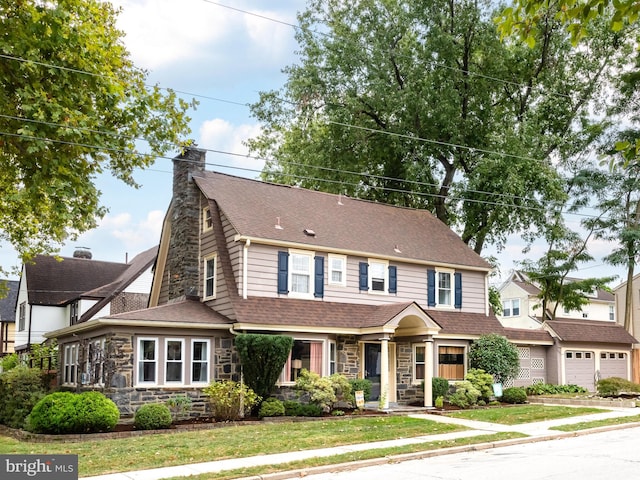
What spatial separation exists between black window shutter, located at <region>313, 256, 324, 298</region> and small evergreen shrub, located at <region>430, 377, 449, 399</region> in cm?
514

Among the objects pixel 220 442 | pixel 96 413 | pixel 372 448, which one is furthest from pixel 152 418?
pixel 372 448

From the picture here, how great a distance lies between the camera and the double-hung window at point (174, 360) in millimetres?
21252

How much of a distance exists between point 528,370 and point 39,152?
22522 millimetres

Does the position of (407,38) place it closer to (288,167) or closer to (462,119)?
(462,119)

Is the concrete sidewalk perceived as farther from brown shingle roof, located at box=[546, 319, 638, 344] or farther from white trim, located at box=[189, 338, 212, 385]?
brown shingle roof, located at box=[546, 319, 638, 344]

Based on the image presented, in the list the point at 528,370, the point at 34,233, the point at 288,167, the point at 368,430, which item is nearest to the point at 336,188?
the point at 288,167

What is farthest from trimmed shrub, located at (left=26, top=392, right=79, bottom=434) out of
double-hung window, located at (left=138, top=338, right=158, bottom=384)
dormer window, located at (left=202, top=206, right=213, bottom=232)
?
dormer window, located at (left=202, top=206, right=213, bottom=232)

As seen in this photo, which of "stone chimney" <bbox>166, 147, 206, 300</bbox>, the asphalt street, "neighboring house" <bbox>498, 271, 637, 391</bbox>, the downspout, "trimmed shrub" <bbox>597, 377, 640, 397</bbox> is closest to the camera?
the asphalt street

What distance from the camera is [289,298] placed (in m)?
23.9

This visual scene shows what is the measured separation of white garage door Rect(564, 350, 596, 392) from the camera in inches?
1242

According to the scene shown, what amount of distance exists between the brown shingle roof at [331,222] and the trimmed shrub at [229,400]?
4.91m

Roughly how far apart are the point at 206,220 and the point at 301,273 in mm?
3901

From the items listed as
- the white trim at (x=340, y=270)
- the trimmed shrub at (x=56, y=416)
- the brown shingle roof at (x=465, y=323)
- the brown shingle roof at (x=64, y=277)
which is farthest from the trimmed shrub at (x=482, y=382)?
the brown shingle roof at (x=64, y=277)

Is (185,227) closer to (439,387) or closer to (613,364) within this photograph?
(439,387)
